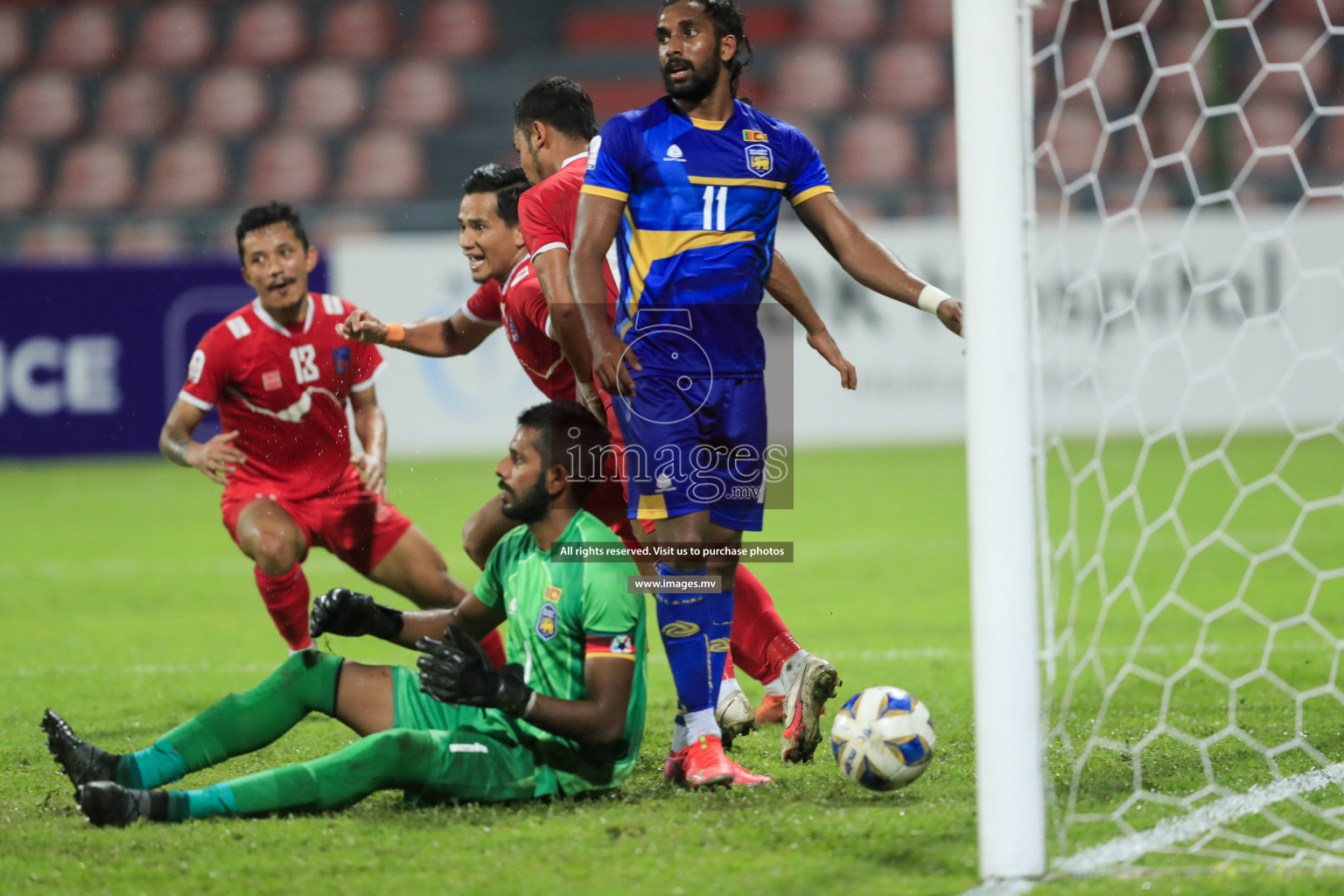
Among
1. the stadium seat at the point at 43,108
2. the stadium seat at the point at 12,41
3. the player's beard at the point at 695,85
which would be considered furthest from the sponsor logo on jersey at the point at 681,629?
the stadium seat at the point at 12,41

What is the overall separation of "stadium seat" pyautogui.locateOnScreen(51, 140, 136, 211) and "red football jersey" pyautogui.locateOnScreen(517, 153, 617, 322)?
1488cm

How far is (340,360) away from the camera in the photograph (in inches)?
229

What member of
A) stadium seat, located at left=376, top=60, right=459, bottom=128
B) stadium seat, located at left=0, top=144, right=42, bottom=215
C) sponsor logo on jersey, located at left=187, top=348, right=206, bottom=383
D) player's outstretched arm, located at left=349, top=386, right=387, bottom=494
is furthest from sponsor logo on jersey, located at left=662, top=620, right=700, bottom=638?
stadium seat, located at left=0, top=144, right=42, bottom=215

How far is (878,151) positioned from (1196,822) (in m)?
15.1

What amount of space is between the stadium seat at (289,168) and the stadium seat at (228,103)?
59 centimetres

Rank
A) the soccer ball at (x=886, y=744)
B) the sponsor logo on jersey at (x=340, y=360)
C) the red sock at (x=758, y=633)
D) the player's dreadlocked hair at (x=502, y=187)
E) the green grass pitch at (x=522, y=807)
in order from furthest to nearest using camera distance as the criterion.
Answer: the sponsor logo on jersey at (x=340, y=360)
the player's dreadlocked hair at (x=502, y=187)
the red sock at (x=758, y=633)
the soccer ball at (x=886, y=744)
the green grass pitch at (x=522, y=807)

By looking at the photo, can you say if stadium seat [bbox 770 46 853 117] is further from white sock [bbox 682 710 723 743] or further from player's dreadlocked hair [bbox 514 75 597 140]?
white sock [bbox 682 710 723 743]

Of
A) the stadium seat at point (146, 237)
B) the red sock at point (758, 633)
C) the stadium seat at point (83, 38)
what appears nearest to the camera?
the red sock at point (758, 633)

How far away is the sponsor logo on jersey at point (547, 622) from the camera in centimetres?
360

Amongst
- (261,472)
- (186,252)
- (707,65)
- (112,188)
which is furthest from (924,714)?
(112,188)

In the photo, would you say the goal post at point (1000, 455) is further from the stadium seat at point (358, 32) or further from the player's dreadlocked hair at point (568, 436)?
the stadium seat at point (358, 32)

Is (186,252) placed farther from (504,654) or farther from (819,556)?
(504,654)

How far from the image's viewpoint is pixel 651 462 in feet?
12.7

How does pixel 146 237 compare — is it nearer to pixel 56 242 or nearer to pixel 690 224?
pixel 56 242
